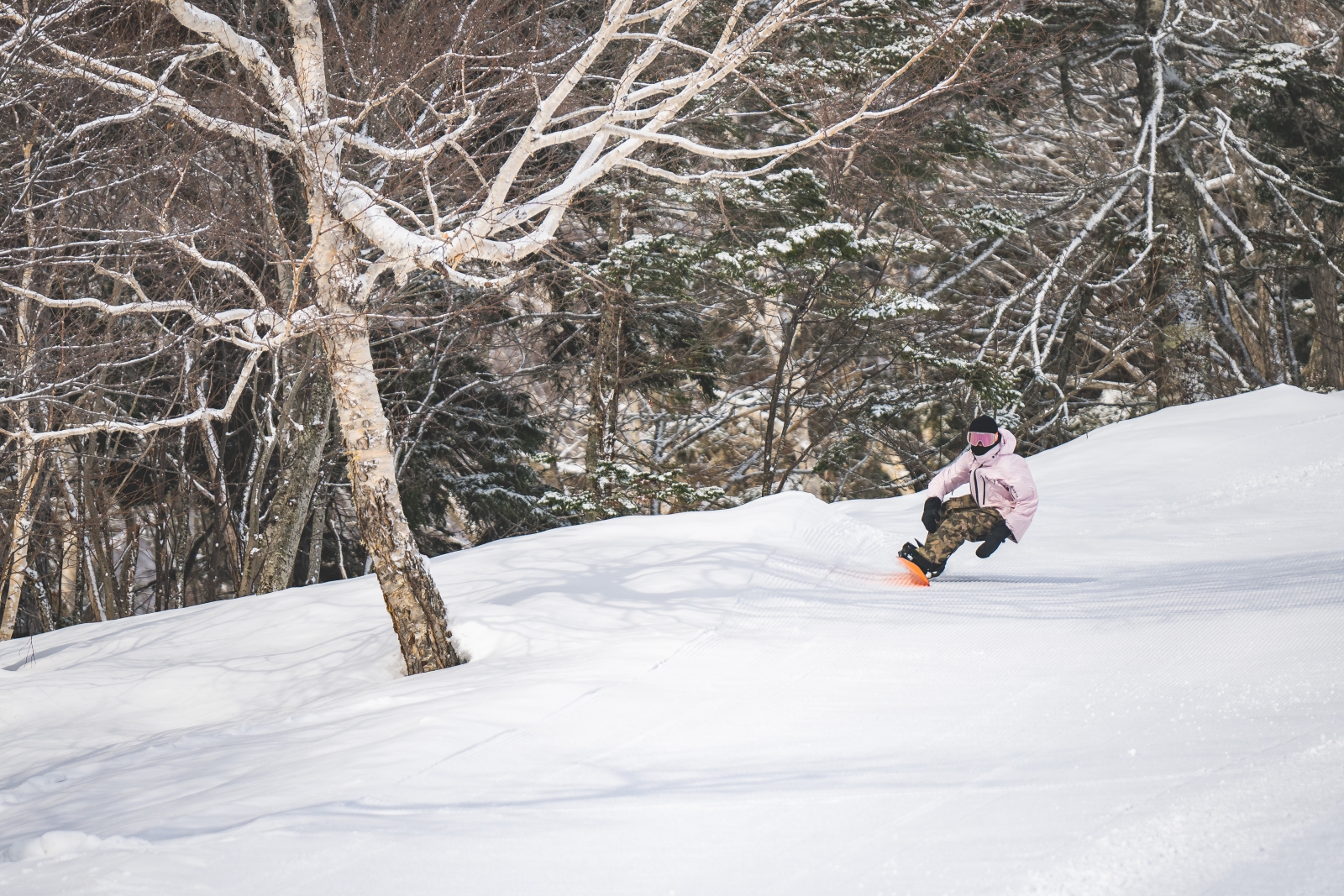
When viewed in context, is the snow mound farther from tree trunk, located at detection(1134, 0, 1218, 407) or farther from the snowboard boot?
tree trunk, located at detection(1134, 0, 1218, 407)

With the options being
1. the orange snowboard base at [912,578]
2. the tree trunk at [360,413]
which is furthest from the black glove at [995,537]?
the tree trunk at [360,413]

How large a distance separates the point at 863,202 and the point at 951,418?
10.8ft

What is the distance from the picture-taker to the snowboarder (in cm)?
596

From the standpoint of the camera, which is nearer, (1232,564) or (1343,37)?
(1232,564)

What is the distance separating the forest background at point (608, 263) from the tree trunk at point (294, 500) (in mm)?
45

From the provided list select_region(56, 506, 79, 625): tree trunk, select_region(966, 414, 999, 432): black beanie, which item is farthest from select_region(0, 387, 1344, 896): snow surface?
select_region(56, 506, 79, 625): tree trunk

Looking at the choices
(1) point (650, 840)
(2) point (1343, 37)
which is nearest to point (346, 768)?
(1) point (650, 840)

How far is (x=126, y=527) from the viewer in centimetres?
1289

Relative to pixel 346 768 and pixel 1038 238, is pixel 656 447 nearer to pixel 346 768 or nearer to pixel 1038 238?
pixel 1038 238

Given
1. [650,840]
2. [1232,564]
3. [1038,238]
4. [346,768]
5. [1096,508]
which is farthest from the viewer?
[1038,238]

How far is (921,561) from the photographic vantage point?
6.05 metres

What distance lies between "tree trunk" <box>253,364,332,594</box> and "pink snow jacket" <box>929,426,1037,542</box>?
7.11 meters

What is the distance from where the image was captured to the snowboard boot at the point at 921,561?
19.8ft

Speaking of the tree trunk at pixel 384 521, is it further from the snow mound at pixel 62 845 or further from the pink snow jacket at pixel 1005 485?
the pink snow jacket at pixel 1005 485
